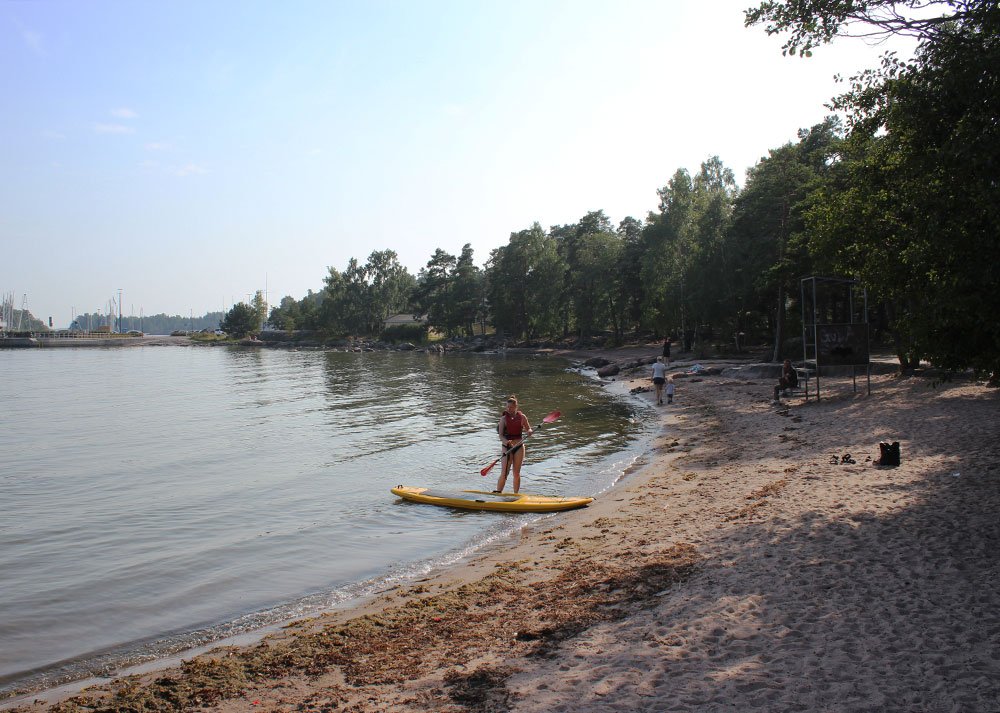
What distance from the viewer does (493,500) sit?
45.0 ft

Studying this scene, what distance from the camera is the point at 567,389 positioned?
38656mm

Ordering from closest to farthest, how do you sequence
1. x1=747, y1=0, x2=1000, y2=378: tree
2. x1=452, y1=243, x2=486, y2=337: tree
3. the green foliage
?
x1=747, y1=0, x2=1000, y2=378: tree → x1=452, y1=243, x2=486, y2=337: tree → the green foliage

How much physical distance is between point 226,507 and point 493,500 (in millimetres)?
→ 5818

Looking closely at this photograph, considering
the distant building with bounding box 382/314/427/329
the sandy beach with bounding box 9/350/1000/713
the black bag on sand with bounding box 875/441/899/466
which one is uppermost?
the distant building with bounding box 382/314/427/329

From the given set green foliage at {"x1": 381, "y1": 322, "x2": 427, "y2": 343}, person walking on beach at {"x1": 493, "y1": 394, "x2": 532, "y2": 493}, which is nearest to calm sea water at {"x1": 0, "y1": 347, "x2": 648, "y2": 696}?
person walking on beach at {"x1": 493, "y1": 394, "x2": 532, "y2": 493}

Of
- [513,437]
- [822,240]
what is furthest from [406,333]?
[513,437]

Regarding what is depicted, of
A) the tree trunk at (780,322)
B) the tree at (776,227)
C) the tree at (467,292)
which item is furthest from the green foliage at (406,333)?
the tree trunk at (780,322)

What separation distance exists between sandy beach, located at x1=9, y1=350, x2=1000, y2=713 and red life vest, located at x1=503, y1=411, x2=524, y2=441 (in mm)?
2626

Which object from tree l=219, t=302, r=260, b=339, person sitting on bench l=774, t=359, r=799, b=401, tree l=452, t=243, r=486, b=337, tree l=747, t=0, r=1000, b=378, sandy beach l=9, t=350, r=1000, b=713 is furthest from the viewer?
tree l=219, t=302, r=260, b=339

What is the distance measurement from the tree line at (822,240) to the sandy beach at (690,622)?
3094mm

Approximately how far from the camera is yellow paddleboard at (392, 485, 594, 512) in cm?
1334

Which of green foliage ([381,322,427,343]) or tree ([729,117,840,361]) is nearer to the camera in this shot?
tree ([729,117,840,361])

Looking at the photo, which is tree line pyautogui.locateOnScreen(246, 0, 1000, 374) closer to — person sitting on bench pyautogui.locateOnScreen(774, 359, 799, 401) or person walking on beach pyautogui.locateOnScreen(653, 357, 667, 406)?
person sitting on bench pyautogui.locateOnScreen(774, 359, 799, 401)

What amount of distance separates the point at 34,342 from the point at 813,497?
562 ft
